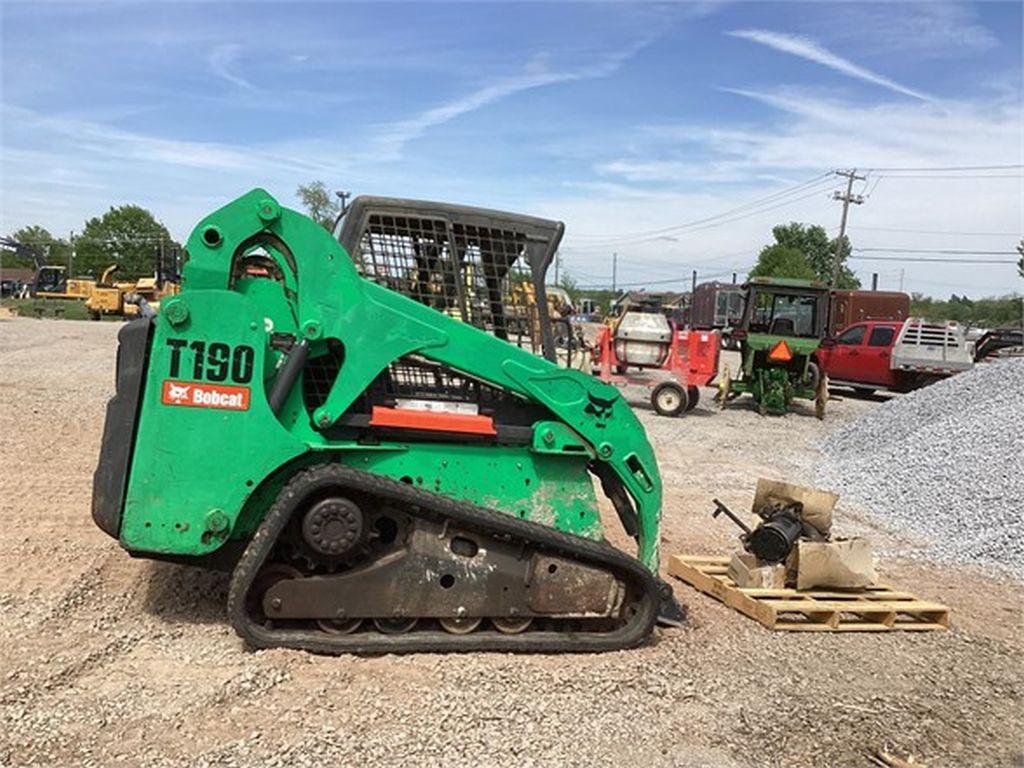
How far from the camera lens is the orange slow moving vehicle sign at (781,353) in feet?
50.2

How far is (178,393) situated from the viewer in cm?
387

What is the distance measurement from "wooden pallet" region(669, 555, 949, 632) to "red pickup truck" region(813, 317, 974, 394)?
13398 mm

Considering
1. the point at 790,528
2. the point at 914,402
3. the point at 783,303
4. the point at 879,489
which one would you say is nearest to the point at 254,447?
the point at 790,528

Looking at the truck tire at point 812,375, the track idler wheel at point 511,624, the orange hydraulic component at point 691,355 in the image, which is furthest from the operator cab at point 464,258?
the truck tire at point 812,375

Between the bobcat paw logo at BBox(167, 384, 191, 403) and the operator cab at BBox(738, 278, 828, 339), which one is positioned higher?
the operator cab at BBox(738, 278, 828, 339)

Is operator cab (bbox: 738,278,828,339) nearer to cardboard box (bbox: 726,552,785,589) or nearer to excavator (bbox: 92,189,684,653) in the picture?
cardboard box (bbox: 726,552,785,589)

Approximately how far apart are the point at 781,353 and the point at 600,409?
11.9m

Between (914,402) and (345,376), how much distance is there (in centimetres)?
1082

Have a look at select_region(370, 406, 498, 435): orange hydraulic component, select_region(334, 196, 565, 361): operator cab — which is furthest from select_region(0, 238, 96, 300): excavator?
select_region(370, 406, 498, 435): orange hydraulic component

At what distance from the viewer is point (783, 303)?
15.8 m

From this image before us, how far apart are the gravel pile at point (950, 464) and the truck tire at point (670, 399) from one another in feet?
8.92

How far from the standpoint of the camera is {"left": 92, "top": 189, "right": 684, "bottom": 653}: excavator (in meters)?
3.87

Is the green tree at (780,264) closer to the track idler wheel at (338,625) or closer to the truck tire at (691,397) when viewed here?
the truck tire at (691,397)

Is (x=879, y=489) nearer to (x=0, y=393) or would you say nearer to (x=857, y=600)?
(x=857, y=600)
